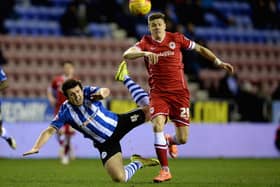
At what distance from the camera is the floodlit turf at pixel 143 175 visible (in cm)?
977

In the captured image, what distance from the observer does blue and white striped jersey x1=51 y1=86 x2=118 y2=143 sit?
9613 millimetres

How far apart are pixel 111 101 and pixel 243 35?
269 inches

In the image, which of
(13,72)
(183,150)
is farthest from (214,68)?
(13,72)

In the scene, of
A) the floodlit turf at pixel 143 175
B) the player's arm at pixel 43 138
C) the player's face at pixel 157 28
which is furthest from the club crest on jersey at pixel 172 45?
the player's arm at pixel 43 138

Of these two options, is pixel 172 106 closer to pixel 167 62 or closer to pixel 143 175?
pixel 167 62

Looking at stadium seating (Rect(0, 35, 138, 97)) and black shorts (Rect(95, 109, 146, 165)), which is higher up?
stadium seating (Rect(0, 35, 138, 97))

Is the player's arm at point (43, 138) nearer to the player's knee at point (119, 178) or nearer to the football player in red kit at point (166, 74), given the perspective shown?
the player's knee at point (119, 178)

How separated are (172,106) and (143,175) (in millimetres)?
1602

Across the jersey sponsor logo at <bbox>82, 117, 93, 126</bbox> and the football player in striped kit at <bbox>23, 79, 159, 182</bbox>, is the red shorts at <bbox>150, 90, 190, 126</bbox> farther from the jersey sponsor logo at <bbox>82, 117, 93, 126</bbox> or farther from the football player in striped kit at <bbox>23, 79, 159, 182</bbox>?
the jersey sponsor logo at <bbox>82, 117, 93, 126</bbox>

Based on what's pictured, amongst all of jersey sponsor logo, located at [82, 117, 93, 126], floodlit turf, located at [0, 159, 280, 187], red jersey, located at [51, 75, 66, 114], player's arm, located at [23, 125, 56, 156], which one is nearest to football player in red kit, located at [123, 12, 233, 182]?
floodlit turf, located at [0, 159, 280, 187]

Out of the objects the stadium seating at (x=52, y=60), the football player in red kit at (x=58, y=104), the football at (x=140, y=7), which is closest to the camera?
the football at (x=140, y=7)

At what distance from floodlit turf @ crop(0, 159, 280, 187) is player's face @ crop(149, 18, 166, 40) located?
1.90 m

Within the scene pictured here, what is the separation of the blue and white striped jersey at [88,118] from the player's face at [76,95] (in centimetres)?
12

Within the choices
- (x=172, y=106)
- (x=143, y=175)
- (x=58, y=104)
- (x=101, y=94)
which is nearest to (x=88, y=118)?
(x=101, y=94)
